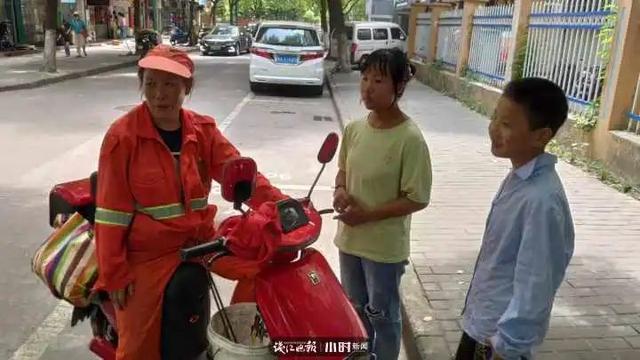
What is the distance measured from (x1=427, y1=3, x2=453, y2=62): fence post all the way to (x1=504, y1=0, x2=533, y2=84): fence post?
637 cm

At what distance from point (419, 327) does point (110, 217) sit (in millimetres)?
1851

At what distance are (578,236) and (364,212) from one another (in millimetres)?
3032

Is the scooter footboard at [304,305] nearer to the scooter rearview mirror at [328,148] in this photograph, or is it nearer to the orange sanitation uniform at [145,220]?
the orange sanitation uniform at [145,220]

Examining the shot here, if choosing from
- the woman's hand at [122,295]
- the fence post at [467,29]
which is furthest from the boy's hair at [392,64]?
the fence post at [467,29]

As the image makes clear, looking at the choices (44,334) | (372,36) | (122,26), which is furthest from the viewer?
(122,26)

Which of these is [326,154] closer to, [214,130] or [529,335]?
[214,130]

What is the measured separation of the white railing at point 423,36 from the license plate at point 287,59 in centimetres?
507

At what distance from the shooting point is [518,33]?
9594 mm

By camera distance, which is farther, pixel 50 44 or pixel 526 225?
pixel 50 44

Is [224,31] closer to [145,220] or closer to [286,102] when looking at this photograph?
[286,102]

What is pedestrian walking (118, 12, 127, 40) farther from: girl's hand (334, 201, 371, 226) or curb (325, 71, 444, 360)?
girl's hand (334, 201, 371, 226)

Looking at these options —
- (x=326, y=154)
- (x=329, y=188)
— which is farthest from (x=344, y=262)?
(x=329, y=188)

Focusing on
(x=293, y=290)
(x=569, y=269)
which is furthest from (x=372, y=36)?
(x=293, y=290)

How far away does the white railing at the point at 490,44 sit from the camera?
1062 centimetres
